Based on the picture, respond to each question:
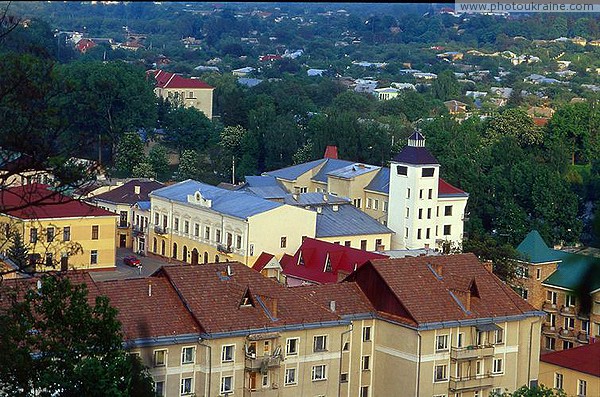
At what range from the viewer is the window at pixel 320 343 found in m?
12.4

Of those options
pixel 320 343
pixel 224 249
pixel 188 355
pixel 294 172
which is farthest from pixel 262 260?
pixel 188 355

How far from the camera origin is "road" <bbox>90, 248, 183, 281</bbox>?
58.7 ft

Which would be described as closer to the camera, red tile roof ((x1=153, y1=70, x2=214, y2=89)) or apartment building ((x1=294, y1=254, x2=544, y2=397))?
apartment building ((x1=294, y1=254, x2=544, y2=397))

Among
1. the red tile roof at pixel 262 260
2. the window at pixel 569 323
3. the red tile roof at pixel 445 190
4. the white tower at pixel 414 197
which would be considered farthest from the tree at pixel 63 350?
the red tile roof at pixel 445 190

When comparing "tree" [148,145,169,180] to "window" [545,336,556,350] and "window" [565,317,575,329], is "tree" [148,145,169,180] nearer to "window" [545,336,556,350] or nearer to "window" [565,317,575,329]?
"window" [545,336,556,350]

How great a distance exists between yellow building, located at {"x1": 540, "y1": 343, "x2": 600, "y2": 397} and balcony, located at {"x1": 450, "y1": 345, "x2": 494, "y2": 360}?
703 mm

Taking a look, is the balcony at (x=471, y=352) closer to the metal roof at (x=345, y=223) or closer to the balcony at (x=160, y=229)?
the metal roof at (x=345, y=223)

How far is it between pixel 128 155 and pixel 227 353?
49.2 ft

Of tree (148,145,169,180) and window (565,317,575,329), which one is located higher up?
tree (148,145,169,180)

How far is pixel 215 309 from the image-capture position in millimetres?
12055

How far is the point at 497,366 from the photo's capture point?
42.8 ft

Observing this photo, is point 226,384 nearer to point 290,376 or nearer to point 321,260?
point 290,376

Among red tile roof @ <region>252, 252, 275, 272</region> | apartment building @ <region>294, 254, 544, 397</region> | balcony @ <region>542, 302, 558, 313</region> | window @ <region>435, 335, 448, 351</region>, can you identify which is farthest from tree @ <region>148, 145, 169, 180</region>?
window @ <region>435, 335, 448, 351</region>

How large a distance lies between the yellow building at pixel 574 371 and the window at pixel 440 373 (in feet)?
3.64
